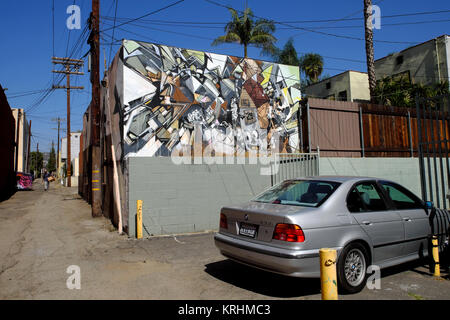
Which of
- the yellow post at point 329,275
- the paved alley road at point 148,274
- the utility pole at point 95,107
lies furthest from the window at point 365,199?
the utility pole at point 95,107

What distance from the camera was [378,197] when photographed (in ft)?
16.3

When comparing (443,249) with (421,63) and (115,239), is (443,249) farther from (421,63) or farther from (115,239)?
(421,63)

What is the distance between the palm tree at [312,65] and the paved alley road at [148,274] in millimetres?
30097

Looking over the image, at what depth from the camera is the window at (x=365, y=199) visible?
442cm

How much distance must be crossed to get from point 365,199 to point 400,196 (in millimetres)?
853

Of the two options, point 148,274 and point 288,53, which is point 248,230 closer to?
point 148,274

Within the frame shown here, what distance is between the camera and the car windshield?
439 cm

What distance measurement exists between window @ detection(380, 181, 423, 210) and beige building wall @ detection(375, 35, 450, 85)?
22207 mm

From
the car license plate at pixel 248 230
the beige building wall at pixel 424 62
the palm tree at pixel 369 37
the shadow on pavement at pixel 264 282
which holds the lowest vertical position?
the shadow on pavement at pixel 264 282

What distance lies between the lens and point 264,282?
184 inches

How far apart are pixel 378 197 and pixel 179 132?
6.68 meters

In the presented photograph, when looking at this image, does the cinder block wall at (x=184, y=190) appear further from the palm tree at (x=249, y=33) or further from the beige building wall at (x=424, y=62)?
the beige building wall at (x=424, y=62)

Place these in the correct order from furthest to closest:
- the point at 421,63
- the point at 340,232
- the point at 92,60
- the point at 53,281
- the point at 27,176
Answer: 1. the point at 27,176
2. the point at 421,63
3. the point at 92,60
4. the point at 53,281
5. the point at 340,232
